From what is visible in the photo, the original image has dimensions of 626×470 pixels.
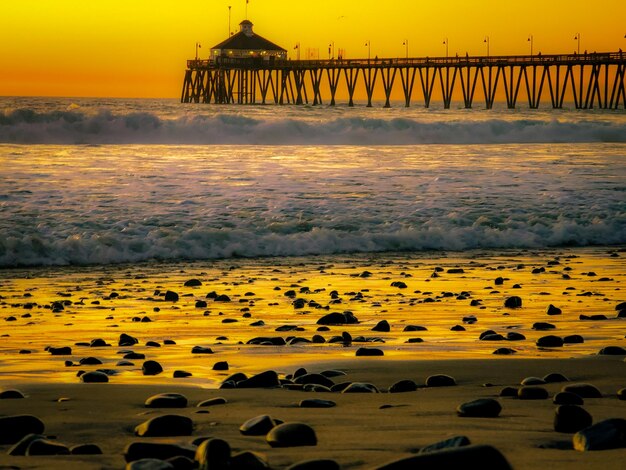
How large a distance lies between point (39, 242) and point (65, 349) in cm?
706

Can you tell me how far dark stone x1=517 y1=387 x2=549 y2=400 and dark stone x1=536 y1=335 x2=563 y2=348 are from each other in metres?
1.97

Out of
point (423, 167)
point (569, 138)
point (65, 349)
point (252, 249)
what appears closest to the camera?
point (65, 349)

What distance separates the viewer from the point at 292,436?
10.1 ft

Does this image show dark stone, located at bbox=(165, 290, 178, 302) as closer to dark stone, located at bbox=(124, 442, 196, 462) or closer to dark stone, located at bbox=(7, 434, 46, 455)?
dark stone, located at bbox=(7, 434, 46, 455)

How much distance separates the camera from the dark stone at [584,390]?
13.3ft

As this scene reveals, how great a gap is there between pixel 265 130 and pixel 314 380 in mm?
40553

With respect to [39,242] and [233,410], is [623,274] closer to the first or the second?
[39,242]

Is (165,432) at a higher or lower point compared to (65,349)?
higher

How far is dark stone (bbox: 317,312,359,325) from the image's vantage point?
7.34 meters

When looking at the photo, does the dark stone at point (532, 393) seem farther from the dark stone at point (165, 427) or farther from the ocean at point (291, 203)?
the ocean at point (291, 203)

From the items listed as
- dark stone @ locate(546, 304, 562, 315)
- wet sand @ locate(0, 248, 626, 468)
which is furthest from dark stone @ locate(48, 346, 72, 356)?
dark stone @ locate(546, 304, 562, 315)

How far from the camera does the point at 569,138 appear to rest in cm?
4703

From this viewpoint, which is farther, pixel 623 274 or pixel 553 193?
pixel 553 193

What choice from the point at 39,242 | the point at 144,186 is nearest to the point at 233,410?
the point at 39,242
